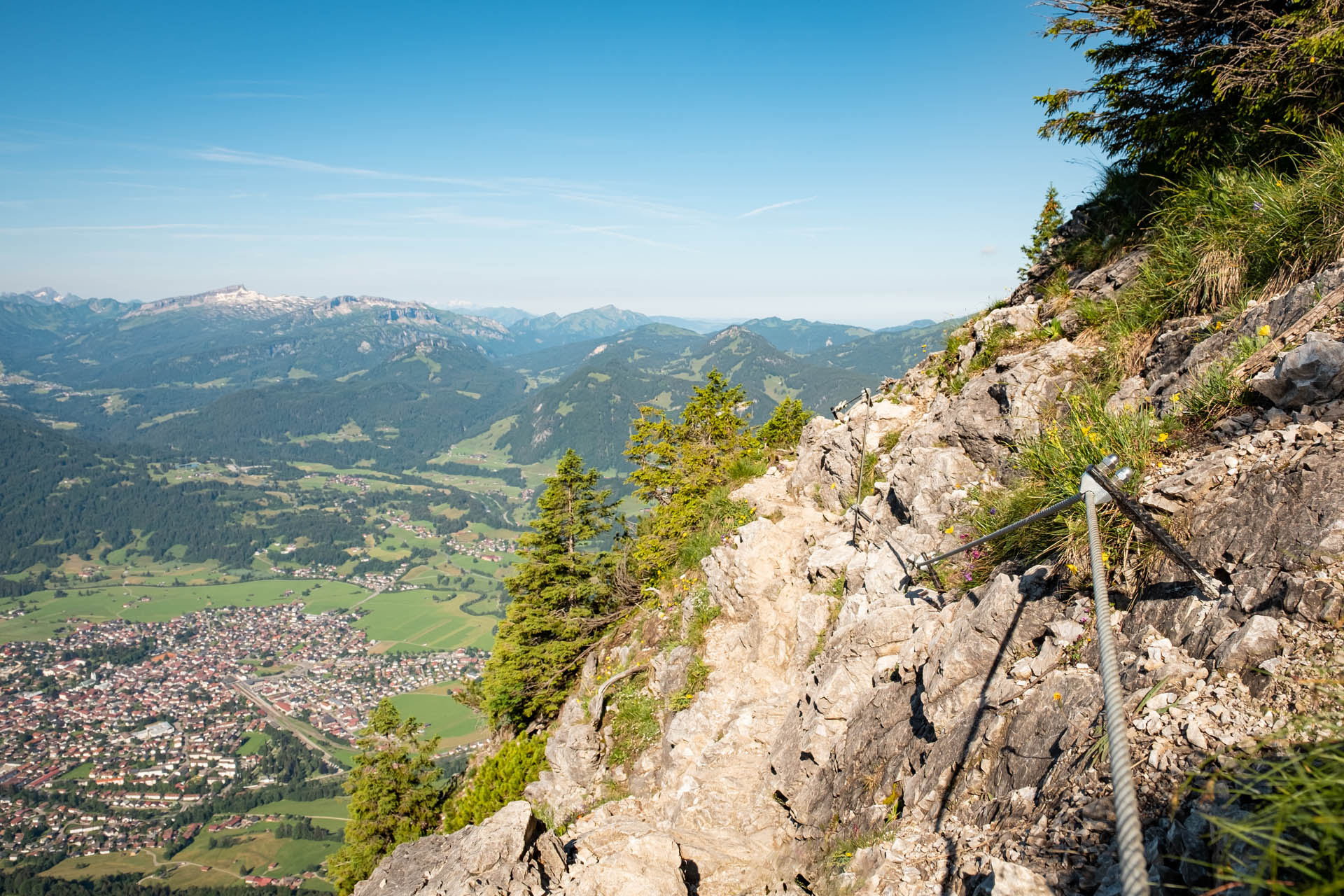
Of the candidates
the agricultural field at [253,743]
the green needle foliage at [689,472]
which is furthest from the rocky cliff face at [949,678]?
the agricultural field at [253,743]

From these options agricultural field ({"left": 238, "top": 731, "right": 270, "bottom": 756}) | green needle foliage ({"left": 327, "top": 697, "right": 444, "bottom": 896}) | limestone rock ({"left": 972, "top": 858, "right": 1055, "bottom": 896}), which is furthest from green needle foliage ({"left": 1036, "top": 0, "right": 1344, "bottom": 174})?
agricultural field ({"left": 238, "top": 731, "right": 270, "bottom": 756})

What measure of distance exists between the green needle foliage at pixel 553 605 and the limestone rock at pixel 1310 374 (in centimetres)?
1678

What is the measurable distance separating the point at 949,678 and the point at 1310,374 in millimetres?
4371

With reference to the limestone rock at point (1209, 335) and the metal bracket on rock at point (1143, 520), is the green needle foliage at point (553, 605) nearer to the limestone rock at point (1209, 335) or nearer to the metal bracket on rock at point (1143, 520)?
the limestone rock at point (1209, 335)

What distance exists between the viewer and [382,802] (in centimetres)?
1995

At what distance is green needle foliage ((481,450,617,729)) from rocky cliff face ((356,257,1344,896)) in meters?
5.28

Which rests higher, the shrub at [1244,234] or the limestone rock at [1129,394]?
the shrub at [1244,234]

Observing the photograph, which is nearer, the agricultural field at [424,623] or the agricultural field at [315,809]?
the agricultural field at [315,809]

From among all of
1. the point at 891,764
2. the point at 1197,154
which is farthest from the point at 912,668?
the point at 1197,154

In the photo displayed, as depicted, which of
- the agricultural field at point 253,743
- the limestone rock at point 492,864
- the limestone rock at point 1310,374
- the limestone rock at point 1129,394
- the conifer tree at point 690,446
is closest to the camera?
the limestone rock at point 1310,374

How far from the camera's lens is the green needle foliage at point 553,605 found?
20.6 metres

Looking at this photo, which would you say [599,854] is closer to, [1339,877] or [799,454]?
[1339,877]

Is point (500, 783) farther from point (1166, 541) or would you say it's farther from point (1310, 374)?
point (1310, 374)

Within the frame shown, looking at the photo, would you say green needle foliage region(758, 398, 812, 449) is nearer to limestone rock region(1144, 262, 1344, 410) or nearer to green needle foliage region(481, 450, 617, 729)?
green needle foliage region(481, 450, 617, 729)
